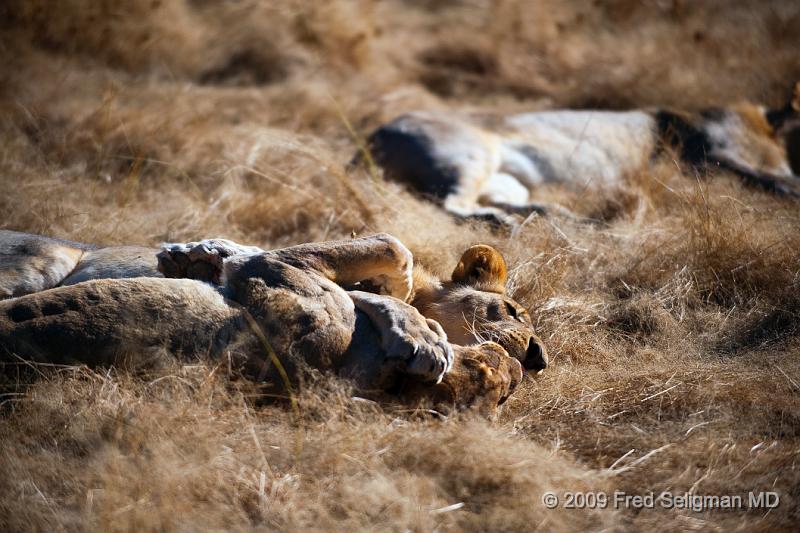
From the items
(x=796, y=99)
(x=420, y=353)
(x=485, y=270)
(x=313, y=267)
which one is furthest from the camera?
(x=796, y=99)

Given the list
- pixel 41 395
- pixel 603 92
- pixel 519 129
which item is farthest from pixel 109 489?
pixel 603 92

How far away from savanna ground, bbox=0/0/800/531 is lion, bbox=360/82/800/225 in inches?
11.7

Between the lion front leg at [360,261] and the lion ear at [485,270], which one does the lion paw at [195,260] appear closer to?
the lion front leg at [360,261]

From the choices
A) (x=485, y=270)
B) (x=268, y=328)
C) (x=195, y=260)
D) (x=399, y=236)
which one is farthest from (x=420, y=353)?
(x=399, y=236)

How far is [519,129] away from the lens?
6.17 m

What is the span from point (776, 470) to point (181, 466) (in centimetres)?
186

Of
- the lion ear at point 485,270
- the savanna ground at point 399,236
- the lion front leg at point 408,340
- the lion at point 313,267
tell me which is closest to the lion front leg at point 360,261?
the lion at point 313,267

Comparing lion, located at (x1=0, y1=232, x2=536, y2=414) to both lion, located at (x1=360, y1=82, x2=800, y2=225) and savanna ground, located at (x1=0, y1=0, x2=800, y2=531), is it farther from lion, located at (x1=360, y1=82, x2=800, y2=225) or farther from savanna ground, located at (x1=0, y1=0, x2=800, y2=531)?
lion, located at (x1=360, y1=82, x2=800, y2=225)

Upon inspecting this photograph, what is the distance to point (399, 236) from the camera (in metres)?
4.33

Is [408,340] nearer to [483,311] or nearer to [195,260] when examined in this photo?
[483,311]

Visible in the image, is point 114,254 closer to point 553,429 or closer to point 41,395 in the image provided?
point 41,395

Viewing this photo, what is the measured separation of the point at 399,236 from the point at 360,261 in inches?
42.8

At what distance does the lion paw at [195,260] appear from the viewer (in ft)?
10.8

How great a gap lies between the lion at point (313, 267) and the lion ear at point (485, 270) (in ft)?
0.03
